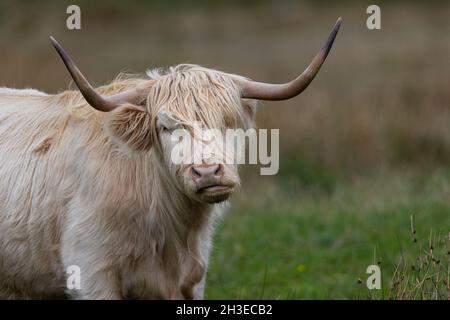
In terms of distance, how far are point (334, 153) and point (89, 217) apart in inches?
330

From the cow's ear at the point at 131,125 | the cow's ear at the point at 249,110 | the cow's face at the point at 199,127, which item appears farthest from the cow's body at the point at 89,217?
the cow's ear at the point at 249,110

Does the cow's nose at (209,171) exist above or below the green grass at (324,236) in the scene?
above

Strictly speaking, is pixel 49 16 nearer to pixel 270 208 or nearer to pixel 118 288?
pixel 270 208

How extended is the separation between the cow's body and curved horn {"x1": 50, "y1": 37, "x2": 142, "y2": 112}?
0.35 meters

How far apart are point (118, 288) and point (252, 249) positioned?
4308mm

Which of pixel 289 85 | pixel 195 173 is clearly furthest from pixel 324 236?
pixel 195 173

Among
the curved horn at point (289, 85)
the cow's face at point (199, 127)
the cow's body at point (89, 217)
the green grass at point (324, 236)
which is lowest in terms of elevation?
the green grass at point (324, 236)

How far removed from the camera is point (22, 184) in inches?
257

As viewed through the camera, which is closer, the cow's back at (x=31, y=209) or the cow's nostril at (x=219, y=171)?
the cow's nostril at (x=219, y=171)

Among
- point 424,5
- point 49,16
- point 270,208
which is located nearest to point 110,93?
point 270,208

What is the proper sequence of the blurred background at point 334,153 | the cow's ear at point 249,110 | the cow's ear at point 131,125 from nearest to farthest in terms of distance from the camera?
the cow's ear at point 131,125, the cow's ear at point 249,110, the blurred background at point 334,153

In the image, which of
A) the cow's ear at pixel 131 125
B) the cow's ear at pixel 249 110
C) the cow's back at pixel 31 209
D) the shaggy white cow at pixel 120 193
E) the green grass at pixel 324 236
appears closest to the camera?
the shaggy white cow at pixel 120 193

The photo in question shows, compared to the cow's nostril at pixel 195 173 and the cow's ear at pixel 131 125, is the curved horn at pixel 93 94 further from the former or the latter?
the cow's nostril at pixel 195 173

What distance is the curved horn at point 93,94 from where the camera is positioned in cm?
561
